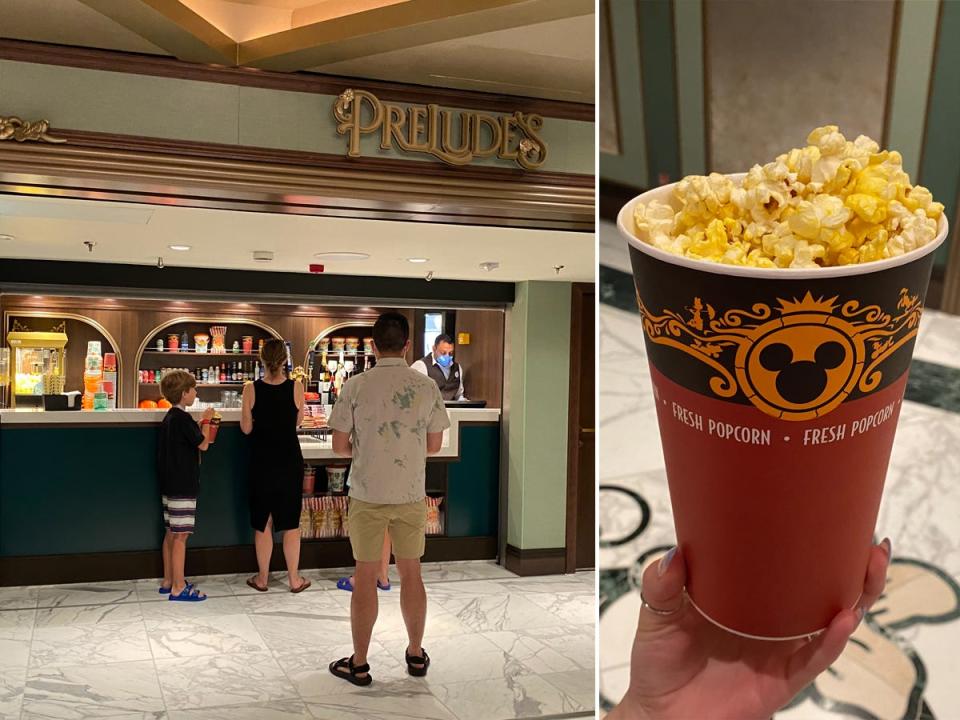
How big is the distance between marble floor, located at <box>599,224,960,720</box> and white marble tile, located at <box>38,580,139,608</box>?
13.2 feet

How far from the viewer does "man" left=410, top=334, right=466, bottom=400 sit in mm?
6570

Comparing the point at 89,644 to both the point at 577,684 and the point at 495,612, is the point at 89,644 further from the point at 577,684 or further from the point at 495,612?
the point at 577,684

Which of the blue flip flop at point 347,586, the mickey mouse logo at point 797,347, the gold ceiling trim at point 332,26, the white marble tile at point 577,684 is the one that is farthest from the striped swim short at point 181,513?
the mickey mouse logo at point 797,347

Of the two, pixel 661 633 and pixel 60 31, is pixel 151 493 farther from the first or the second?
pixel 661 633

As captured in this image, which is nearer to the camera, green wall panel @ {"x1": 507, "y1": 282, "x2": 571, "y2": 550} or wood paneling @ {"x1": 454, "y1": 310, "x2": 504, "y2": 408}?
green wall panel @ {"x1": 507, "y1": 282, "x2": 571, "y2": 550}

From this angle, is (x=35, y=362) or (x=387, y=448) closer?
(x=387, y=448)

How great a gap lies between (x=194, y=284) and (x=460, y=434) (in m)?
1.88

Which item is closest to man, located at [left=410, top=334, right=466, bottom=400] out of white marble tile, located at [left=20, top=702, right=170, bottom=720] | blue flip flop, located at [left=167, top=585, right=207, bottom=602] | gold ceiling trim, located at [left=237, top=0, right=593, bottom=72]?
blue flip flop, located at [left=167, top=585, right=207, bottom=602]

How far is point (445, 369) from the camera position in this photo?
6.67 metres

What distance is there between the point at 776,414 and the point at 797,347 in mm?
60

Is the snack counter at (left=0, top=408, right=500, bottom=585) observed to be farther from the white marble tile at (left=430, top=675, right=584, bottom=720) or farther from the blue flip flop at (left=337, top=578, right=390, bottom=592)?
the white marble tile at (left=430, top=675, right=584, bottom=720)

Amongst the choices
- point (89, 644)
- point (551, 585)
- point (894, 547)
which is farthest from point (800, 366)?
point (551, 585)

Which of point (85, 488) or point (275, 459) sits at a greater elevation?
point (275, 459)

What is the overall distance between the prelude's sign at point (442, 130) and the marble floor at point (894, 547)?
1095 millimetres
